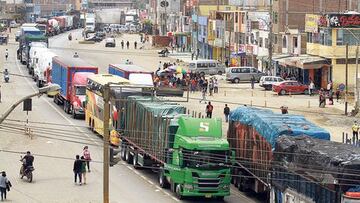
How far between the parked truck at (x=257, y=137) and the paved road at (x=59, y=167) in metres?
0.91

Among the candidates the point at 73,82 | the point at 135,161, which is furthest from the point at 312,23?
the point at 135,161

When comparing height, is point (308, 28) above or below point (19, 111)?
above

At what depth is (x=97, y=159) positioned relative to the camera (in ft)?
136

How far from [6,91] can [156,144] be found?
3905 cm

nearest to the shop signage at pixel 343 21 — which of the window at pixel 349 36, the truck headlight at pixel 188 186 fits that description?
the window at pixel 349 36

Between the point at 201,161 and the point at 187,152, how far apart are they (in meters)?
0.56

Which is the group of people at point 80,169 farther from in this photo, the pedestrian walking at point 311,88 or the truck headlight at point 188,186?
the pedestrian walking at point 311,88

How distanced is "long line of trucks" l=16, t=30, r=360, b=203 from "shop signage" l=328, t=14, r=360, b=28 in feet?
104

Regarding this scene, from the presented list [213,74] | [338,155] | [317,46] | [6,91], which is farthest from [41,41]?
[338,155]

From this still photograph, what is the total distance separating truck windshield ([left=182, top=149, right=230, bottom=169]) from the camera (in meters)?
31.4

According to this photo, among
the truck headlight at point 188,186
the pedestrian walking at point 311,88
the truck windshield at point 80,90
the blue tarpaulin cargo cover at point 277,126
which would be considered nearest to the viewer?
the blue tarpaulin cargo cover at point 277,126

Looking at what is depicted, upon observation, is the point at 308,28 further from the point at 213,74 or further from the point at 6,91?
the point at 6,91

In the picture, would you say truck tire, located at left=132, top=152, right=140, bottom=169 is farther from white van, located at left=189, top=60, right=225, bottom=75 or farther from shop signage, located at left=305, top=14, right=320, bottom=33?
white van, located at left=189, top=60, right=225, bottom=75

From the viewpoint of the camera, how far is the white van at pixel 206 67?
3556 inches
